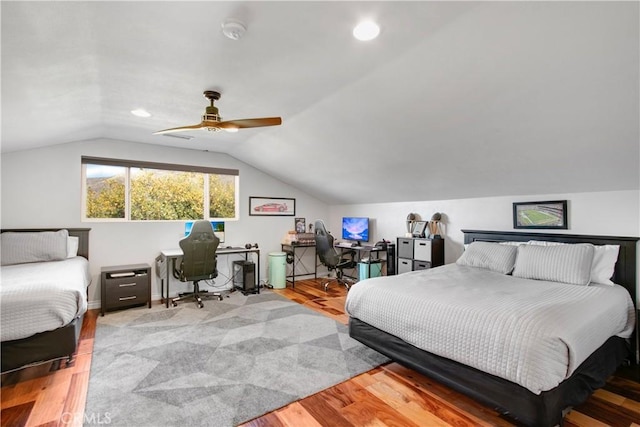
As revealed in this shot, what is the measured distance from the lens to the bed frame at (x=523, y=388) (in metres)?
1.70

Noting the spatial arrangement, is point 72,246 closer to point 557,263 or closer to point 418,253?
point 418,253

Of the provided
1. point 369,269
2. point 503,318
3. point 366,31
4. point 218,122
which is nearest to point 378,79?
point 366,31

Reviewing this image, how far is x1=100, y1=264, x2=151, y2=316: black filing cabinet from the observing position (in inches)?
153

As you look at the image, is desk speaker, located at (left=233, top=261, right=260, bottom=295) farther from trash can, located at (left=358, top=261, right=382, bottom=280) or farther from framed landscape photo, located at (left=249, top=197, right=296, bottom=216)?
trash can, located at (left=358, top=261, right=382, bottom=280)

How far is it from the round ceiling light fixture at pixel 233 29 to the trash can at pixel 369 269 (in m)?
3.82

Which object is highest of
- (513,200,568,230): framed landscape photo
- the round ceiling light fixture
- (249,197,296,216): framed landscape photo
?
the round ceiling light fixture

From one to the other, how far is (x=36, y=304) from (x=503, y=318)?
3.13 m

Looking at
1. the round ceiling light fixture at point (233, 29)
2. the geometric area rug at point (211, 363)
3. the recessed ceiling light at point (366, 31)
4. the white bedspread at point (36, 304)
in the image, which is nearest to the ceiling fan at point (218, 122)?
the round ceiling light fixture at point (233, 29)

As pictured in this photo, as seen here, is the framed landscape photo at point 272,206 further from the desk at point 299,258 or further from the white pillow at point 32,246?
the white pillow at point 32,246

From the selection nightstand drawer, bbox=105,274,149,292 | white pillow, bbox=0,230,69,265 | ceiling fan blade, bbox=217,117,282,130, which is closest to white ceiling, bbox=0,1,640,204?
ceiling fan blade, bbox=217,117,282,130

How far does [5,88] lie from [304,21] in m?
1.97

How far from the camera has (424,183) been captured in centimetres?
404

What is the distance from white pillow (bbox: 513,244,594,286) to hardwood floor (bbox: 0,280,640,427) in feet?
2.68

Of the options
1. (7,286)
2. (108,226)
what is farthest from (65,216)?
(7,286)
